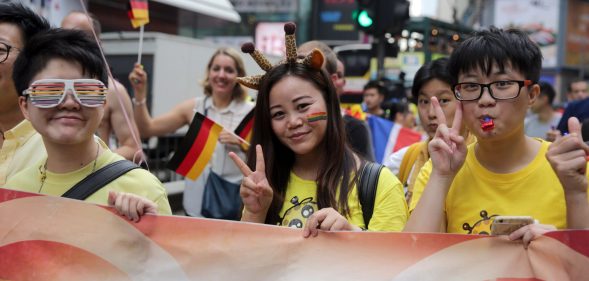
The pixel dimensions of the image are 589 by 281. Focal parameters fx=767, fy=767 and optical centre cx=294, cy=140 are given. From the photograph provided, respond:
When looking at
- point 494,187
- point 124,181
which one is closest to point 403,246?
point 494,187

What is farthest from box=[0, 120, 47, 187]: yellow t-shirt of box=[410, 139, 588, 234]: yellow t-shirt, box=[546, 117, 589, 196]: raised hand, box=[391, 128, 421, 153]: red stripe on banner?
box=[391, 128, 421, 153]: red stripe on banner

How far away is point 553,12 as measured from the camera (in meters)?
48.8

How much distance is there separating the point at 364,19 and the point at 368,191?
23.0 ft

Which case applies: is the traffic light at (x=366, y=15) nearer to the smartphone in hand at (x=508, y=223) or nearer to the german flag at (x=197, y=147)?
the german flag at (x=197, y=147)

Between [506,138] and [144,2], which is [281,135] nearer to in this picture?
[506,138]

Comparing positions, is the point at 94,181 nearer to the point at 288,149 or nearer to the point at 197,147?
the point at 288,149

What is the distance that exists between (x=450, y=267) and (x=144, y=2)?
366cm

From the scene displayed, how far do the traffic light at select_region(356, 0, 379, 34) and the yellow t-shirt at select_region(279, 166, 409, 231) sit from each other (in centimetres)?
679

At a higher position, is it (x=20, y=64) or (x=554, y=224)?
(x=20, y=64)

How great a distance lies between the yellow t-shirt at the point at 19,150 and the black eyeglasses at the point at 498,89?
5.69 feet

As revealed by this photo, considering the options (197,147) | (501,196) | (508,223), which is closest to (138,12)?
(197,147)

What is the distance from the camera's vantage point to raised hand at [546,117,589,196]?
2.32 m

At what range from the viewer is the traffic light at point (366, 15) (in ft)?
31.2

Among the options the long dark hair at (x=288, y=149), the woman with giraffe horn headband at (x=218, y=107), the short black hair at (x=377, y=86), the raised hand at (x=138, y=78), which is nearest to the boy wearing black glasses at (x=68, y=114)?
the long dark hair at (x=288, y=149)
